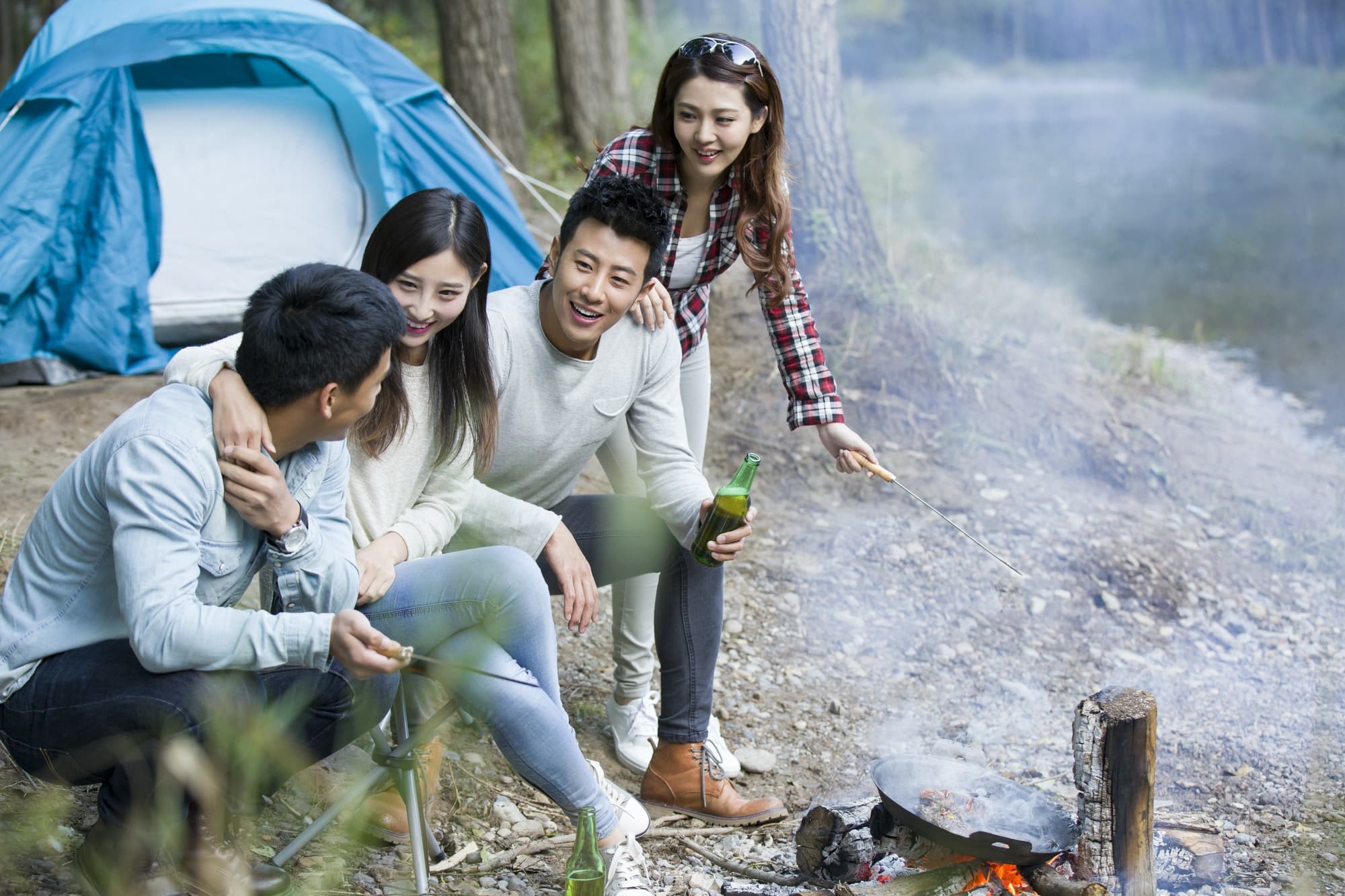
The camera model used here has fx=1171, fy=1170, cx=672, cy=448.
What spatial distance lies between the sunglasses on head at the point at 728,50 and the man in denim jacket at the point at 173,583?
105 centimetres

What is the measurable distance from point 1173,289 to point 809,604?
245 inches

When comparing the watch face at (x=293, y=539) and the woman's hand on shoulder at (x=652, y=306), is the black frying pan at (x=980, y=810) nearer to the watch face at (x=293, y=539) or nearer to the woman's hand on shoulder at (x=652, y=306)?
the woman's hand on shoulder at (x=652, y=306)

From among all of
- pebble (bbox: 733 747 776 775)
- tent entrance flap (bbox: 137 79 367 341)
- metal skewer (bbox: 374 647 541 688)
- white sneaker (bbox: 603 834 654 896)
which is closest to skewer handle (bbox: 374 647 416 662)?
metal skewer (bbox: 374 647 541 688)

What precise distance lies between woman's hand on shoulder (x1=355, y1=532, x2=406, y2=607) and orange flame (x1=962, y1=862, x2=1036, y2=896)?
1.19 metres

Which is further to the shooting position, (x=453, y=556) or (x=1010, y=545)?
(x=1010, y=545)

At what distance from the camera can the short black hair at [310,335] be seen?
1.79 metres

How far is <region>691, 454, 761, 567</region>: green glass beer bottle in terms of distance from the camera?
7.52 feet

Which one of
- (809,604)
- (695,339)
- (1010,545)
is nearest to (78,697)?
(695,339)

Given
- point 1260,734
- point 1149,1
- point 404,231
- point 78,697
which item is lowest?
point 1260,734

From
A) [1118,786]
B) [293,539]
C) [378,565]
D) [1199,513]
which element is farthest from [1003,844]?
[1199,513]

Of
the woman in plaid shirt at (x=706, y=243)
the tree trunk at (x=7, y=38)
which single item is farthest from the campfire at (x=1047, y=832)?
the tree trunk at (x=7, y=38)

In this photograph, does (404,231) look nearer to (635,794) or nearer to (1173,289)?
(635,794)

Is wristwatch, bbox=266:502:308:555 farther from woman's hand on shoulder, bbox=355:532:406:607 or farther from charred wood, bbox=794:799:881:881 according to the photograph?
charred wood, bbox=794:799:881:881

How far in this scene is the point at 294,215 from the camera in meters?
5.49
